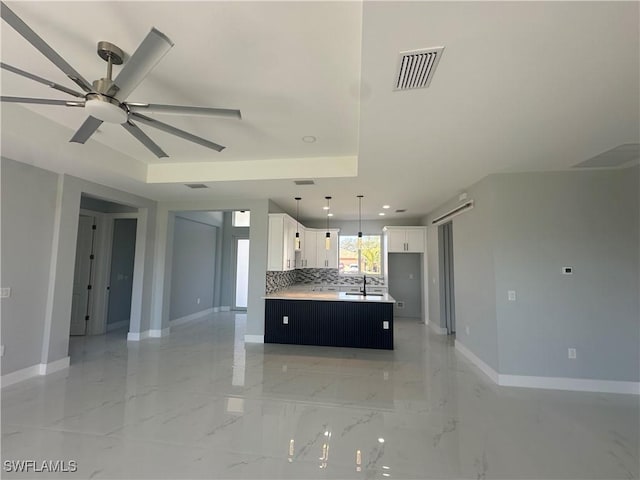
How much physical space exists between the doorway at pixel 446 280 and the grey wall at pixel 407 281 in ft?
4.60

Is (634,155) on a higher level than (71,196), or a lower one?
higher

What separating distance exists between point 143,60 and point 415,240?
648 centimetres

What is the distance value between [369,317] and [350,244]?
3439 millimetres

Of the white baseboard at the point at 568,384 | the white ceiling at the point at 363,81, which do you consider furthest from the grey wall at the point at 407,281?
the white ceiling at the point at 363,81

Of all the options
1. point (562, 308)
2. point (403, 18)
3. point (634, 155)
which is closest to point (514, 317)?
point (562, 308)

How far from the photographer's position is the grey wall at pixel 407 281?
7.58 meters

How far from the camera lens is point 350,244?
8102 millimetres

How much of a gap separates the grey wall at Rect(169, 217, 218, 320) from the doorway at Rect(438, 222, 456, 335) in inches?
229

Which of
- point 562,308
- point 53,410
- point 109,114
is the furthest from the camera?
point 562,308

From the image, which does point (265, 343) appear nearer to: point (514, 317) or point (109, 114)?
point (514, 317)

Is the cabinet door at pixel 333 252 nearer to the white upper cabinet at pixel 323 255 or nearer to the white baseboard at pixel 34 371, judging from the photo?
A: the white upper cabinet at pixel 323 255

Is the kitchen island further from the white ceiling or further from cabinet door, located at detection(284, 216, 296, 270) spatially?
the white ceiling

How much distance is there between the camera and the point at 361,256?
313 inches
